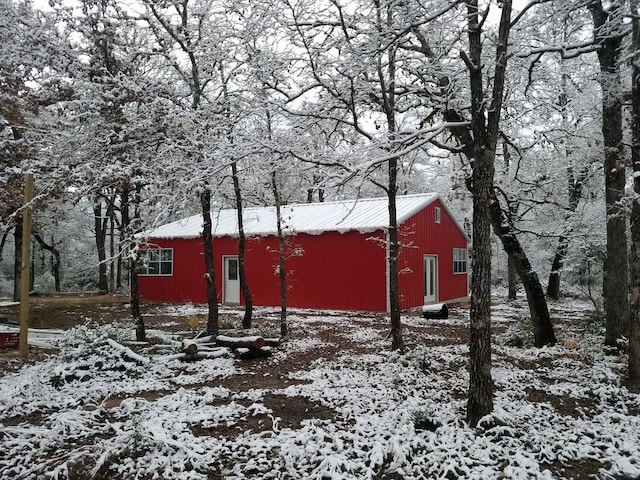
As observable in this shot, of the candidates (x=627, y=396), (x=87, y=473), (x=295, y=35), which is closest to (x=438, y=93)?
(x=295, y=35)

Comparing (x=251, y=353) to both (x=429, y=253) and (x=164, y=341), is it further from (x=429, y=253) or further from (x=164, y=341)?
(x=429, y=253)

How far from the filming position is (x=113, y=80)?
697 cm

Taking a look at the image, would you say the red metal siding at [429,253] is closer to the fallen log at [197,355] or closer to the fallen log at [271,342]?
the fallen log at [271,342]

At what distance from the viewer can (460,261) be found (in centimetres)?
2000

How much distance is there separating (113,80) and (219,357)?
15.3ft

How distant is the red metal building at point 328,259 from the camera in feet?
47.0

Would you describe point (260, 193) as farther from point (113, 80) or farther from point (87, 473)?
point (87, 473)

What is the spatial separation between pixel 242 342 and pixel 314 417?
3287 mm

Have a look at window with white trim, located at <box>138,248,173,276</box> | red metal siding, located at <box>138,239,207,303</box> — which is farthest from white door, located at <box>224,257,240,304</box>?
window with white trim, located at <box>138,248,173,276</box>

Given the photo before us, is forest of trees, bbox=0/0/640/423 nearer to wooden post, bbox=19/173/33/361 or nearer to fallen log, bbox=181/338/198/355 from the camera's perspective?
wooden post, bbox=19/173/33/361

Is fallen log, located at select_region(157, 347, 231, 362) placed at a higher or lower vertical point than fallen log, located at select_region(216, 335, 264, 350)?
lower

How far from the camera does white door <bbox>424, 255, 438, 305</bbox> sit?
16500 mm

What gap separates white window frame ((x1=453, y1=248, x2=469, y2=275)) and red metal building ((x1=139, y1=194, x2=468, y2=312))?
44 mm

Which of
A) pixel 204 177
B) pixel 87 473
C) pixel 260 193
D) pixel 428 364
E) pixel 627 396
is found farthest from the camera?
pixel 260 193
